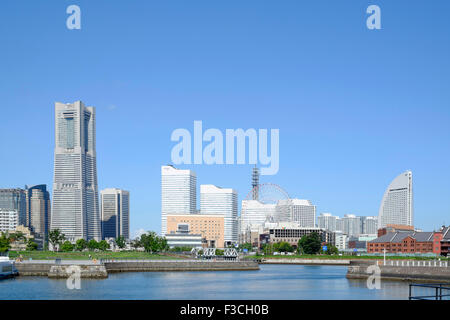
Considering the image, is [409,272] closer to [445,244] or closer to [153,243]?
[445,244]

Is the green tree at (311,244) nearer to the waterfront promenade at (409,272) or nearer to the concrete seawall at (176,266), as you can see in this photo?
the concrete seawall at (176,266)

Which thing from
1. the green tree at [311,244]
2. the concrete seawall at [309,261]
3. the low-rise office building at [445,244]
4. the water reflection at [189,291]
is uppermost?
the water reflection at [189,291]

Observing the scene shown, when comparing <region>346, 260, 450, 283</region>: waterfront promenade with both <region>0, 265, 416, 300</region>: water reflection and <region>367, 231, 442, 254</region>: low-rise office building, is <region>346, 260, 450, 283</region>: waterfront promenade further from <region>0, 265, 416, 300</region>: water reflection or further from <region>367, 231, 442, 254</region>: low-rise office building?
<region>367, 231, 442, 254</region>: low-rise office building

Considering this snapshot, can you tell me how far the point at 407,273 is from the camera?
88.8 meters

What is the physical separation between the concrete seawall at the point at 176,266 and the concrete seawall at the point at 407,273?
33.9 metres

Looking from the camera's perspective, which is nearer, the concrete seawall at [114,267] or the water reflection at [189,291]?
the water reflection at [189,291]

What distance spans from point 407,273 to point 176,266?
4740 cm

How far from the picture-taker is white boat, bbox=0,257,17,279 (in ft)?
288

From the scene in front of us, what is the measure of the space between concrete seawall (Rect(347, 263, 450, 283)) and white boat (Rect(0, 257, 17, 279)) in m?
52.9

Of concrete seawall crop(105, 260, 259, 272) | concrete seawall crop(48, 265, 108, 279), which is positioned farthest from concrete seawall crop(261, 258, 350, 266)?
concrete seawall crop(48, 265, 108, 279)

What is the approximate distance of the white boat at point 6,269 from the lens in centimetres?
8782

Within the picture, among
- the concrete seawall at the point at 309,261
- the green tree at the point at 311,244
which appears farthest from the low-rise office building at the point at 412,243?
the concrete seawall at the point at 309,261

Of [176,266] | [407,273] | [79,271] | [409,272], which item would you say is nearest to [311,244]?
[176,266]
